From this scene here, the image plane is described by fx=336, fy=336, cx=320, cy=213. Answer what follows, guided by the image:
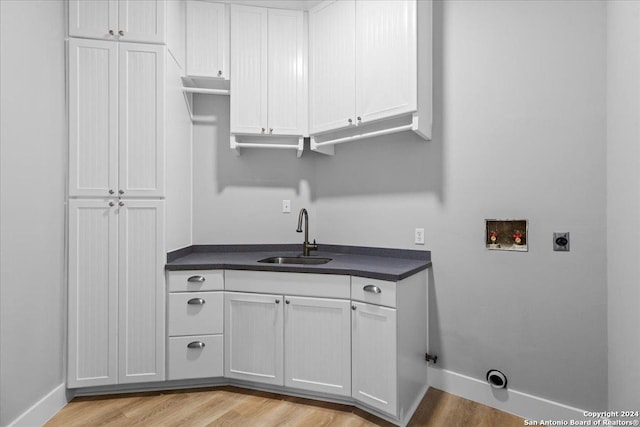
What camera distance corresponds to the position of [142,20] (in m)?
2.16

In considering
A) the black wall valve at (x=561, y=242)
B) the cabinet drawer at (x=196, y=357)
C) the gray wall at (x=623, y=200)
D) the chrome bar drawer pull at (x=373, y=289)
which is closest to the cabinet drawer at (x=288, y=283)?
the chrome bar drawer pull at (x=373, y=289)

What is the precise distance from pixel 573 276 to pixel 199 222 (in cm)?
255

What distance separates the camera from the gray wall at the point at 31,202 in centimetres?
165

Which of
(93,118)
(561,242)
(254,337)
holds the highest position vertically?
(93,118)

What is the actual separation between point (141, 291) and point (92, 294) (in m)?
0.28

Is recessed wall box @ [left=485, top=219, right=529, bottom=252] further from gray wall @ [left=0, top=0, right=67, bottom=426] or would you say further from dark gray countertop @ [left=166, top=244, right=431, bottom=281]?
gray wall @ [left=0, top=0, right=67, bottom=426]

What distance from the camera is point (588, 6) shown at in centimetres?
175

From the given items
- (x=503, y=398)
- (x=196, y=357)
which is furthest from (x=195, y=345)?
(x=503, y=398)

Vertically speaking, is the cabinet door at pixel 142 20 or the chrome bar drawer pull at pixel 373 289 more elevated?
the cabinet door at pixel 142 20

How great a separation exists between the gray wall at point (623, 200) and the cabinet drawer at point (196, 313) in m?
2.16

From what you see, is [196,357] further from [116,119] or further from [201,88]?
[201,88]

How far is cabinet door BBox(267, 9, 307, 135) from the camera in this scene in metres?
2.60

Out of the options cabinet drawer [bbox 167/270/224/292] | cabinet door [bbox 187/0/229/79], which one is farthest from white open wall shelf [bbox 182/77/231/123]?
cabinet drawer [bbox 167/270/224/292]

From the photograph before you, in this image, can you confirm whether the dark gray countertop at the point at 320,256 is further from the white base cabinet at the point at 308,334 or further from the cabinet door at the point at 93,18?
the cabinet door at the point at 93,18
